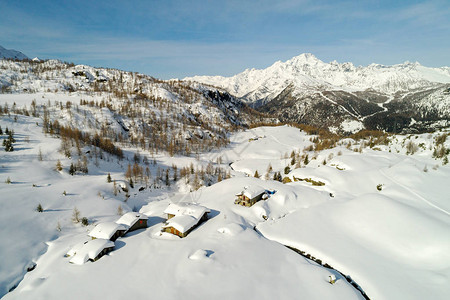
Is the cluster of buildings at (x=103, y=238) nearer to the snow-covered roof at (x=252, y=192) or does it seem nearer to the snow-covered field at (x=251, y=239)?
the snow-covered field at (x=251, y=239)

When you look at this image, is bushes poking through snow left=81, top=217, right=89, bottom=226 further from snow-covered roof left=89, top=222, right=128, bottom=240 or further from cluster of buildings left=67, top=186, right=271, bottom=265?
snow-covered roof left=89, top=222, right=128, bottom=240

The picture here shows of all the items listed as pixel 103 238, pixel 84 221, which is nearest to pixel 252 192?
pixel 103 238

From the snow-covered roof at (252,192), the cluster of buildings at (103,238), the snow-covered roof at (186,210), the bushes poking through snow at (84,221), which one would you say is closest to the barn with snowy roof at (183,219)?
the snow-covered roof at (186,210)

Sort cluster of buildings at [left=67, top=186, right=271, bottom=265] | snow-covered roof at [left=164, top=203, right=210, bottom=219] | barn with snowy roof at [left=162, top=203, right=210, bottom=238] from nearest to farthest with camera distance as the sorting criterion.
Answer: cluster of buildings at [left=67, top=186, right=271, bottom=265] < barn with snowy roof at [left=162, top=203, right=210, bottom=238] < snow-covered roof at [left=164, top=203, right=210, bottom=219]

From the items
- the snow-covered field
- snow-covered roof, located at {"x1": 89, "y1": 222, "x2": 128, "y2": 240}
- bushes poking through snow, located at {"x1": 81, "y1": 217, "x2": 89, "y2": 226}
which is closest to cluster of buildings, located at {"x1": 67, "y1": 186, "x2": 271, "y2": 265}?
snow-covered roof, located at {"x1": 89, "y1": 222, "x2": 128, "y2": 240}

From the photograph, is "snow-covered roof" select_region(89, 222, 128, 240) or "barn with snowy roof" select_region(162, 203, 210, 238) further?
"barn with snowy roof" select_region(162, 203, 210, 238)

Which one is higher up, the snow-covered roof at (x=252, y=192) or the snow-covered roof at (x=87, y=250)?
the snow-covered roof at (x=252, y=192)

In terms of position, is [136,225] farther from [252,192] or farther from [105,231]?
[252,192]
